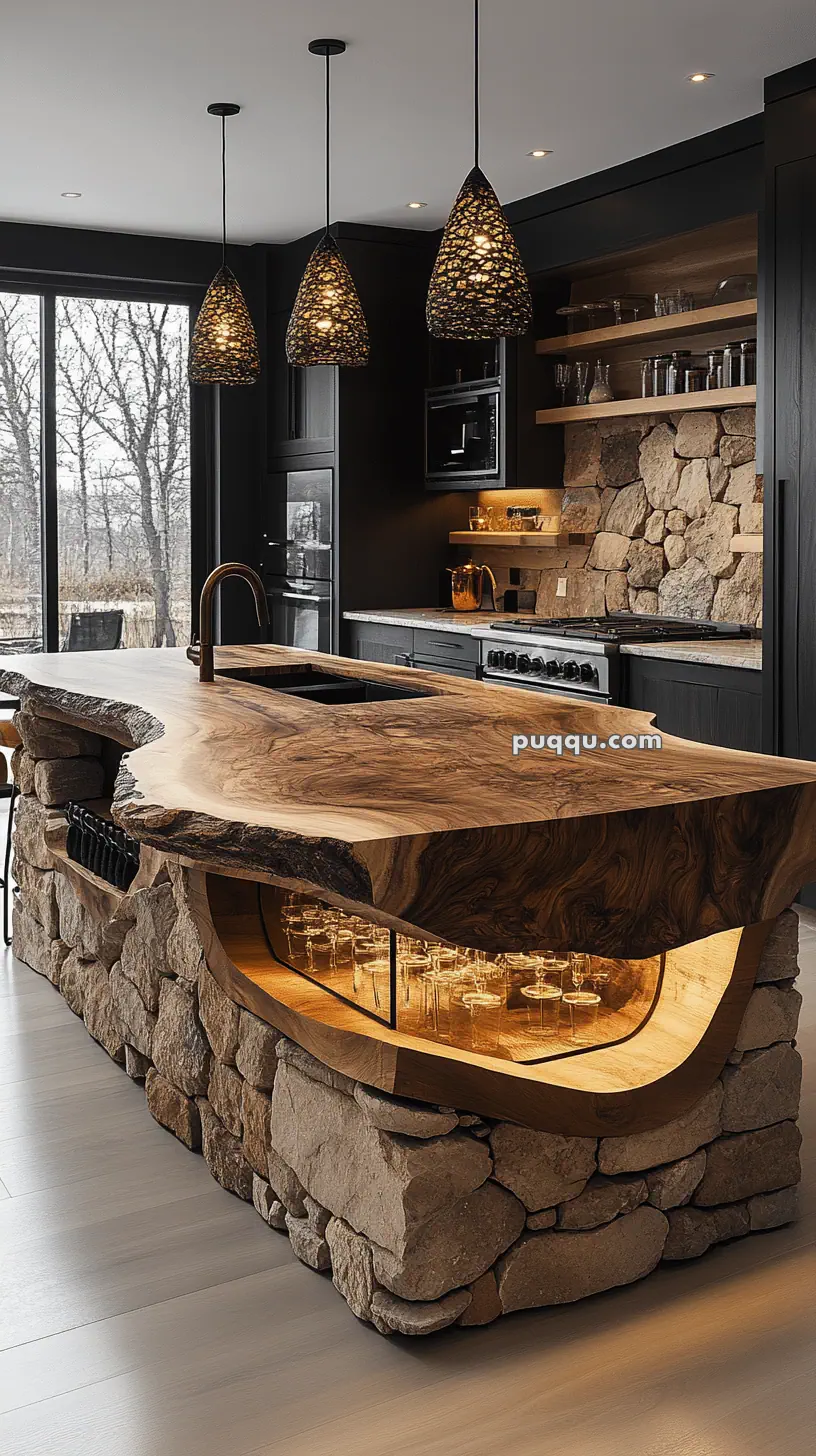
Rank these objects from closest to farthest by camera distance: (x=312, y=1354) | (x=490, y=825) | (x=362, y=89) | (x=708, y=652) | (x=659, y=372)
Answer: (x=490, y=825) < (x=312, y=1354) < (x=362, y=89) < (x=708, y=652) < (x=659, y=372)

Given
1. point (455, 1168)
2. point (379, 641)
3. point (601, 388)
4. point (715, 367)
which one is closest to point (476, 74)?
point (455, 1168)

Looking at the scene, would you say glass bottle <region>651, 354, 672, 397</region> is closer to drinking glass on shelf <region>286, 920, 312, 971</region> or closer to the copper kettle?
the copper kettle

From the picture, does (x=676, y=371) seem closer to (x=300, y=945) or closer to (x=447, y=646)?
(x=447, y=646)

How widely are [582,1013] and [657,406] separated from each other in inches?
143

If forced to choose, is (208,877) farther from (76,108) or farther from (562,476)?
(562,476)

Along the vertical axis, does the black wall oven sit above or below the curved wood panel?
above

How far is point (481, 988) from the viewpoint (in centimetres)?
254

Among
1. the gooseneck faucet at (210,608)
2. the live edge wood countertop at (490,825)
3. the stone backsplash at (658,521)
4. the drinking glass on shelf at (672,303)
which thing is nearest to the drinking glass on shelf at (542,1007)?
the live edge wood countertop at (490,825)

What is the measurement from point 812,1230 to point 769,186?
11.4ft

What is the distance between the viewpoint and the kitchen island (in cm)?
204

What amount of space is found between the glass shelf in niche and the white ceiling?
278 cm

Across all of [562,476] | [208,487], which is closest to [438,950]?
[562,476]

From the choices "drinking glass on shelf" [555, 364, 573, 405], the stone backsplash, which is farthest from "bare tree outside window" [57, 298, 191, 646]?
"drinking glass on shelf" [555, 364, 573, 405]

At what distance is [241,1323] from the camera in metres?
2.25
